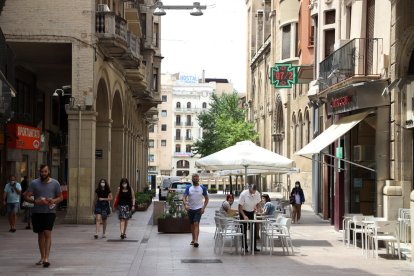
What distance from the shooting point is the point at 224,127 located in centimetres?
7300

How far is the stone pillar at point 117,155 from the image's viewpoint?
1547 inches

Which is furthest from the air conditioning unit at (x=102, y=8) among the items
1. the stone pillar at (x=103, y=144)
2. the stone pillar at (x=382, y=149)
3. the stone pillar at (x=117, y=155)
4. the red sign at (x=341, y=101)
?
the stone pillar at (x=382, y=149)

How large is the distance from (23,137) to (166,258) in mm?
16443

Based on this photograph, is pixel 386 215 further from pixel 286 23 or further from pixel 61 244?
pixel 286 23

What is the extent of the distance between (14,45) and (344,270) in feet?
56.7

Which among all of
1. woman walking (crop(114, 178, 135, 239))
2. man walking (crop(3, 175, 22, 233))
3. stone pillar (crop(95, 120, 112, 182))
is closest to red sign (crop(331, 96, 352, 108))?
woman walking (crop(114, 178, 135, 239))

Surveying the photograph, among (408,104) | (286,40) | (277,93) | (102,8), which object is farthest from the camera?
(277,93)

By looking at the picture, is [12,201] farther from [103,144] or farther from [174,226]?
[103,144]

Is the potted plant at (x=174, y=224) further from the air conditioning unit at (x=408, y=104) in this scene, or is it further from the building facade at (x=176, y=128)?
the building facade at (x=176, y=128)

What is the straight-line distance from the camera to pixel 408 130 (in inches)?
720

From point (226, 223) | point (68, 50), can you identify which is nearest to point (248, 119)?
point (68, 50)

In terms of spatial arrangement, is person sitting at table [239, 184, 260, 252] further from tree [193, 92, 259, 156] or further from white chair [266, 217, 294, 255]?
tree [193, 92, 259, 156]

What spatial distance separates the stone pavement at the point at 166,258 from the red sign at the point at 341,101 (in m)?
3.69


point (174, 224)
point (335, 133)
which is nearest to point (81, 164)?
point (174, 224)
